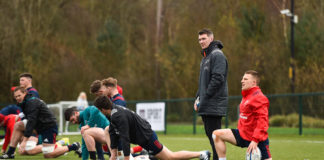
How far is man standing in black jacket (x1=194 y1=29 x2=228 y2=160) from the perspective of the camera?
7.14 meters

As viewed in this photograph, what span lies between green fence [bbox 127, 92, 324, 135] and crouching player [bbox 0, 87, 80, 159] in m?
9.63

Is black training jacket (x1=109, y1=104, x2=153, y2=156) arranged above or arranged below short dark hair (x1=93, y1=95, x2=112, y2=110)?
below

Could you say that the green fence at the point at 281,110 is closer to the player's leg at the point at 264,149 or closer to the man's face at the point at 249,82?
the man's face at the point at 249,82

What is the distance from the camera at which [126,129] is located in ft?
22.8

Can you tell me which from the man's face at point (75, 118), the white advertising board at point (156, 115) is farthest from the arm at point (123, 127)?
the white advertising board at point (156, 115)

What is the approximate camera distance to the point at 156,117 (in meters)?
20.4

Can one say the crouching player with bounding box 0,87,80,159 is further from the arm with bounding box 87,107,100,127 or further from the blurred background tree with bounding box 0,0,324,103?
the blurred background tree with bounding box 0,0,324,103

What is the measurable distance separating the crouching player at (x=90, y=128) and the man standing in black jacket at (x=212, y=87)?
2025 millimetres

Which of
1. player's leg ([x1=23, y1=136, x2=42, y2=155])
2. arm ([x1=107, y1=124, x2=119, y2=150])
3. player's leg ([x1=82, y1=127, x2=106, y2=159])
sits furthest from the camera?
player's leg ([x1=23, y1=136, x2=42, y2=155])

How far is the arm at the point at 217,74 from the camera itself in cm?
713

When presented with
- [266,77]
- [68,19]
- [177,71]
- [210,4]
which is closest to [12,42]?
[68,19]

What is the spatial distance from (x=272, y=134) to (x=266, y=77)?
7208 mm

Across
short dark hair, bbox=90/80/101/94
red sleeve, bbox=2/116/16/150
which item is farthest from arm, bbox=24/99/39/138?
short dark hair, bbox=90/80/101/94

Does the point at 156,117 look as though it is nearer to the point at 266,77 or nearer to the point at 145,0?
the point at 266,77
